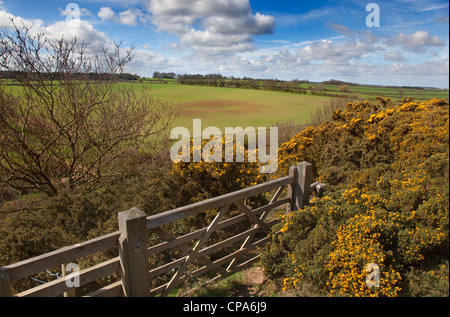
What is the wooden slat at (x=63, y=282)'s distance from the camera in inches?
94.2

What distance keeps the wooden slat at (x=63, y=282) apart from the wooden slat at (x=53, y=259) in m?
0.16

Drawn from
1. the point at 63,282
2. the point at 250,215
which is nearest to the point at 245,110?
the point at 250,215

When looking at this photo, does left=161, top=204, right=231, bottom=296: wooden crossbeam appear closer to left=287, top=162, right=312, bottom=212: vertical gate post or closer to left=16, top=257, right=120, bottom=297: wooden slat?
left=16, top=257, right=120, bottom=297: wooden slat

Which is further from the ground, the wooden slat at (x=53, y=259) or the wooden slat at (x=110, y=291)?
the wooden slat at (x=53, y=259)

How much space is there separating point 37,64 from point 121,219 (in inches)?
222

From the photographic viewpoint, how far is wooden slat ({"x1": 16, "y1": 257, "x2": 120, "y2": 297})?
7.85ft

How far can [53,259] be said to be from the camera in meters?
2.42

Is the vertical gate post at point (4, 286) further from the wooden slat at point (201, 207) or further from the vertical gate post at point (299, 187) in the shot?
the vertical gate post at point (299, 187)

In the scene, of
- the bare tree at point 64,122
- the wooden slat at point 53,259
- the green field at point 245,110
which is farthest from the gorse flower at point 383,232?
the green field at point 245,110

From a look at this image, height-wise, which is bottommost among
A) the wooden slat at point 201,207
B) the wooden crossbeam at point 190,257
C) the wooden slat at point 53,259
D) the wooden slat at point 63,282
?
the wooden crossbeam at point 190,257

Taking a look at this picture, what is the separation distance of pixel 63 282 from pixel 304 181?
3528 mm

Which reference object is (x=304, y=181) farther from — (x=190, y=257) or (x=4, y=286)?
(x=4, y=286)

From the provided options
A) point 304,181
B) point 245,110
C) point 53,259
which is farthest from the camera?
point 245,110

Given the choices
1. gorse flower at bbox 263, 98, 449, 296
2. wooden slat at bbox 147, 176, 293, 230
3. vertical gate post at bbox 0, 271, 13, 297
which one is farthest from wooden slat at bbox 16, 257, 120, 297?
gorse flower at bbox 263, 98, 449, 296
